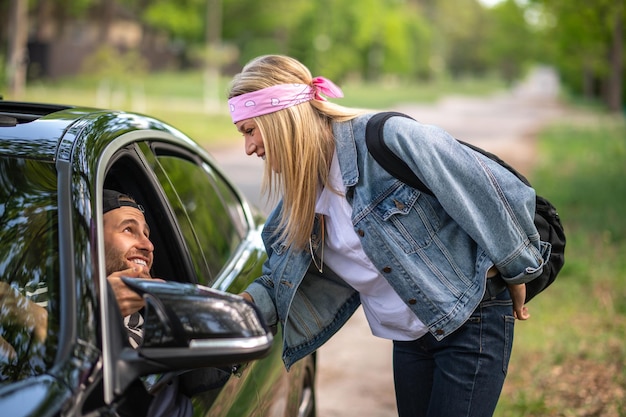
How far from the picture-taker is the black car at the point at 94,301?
6.34 ft

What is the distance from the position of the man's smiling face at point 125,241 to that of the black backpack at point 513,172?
0.72 meters

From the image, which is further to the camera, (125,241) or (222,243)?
(222,243)

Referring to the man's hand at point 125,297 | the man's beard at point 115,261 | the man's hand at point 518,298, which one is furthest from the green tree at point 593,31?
the man's hand at point 125,297

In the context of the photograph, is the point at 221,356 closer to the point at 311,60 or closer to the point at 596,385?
the point at 596,385

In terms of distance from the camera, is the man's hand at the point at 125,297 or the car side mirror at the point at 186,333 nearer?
the car side mirror at the point at 186,333

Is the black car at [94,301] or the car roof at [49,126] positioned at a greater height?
the car roof at [49,126]

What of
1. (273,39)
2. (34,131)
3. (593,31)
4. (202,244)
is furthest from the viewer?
(273,39)

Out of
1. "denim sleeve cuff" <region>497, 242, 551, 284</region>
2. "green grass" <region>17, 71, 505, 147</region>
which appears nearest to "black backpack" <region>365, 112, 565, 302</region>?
"denim sleeve cuff" <region>497, 242, 551, 284</region>

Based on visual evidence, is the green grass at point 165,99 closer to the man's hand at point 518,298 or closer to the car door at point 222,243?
the car door at point 222,243

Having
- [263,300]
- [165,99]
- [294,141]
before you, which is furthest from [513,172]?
[165,99]

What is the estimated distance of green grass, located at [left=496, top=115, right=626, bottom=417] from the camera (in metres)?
5.13

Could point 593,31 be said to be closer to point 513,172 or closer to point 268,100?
point 513,172

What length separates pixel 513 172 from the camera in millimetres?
2697

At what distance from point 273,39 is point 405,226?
6386 centimetres
